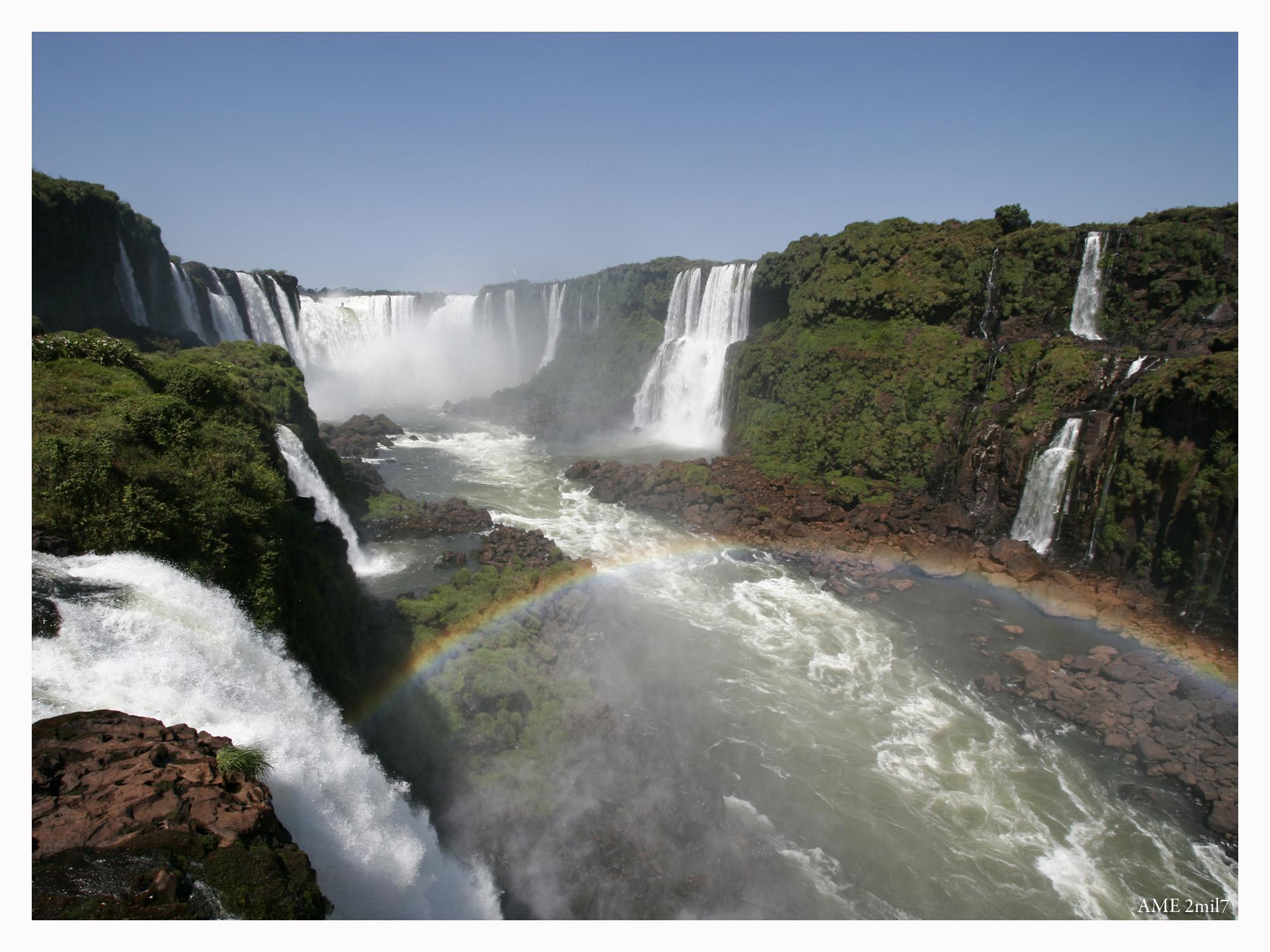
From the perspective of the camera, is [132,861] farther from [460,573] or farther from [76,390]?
[460,573]

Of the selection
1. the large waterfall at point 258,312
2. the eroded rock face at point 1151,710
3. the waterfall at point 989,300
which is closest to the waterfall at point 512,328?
the large waterfall at point 258,312

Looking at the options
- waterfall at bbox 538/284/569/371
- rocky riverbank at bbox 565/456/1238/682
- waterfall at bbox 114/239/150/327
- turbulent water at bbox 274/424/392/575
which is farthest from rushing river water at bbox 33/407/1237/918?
waterfall at bbox 538/284/569/371

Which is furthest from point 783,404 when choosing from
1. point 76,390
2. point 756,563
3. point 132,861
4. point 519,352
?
point 519,352

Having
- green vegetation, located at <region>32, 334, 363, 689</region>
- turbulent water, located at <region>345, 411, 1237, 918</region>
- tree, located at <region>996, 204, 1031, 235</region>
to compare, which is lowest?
turbulent water, located at <region>345, 411, 1237, 918</region>

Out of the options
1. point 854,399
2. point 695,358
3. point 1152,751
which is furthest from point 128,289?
point 1152,751

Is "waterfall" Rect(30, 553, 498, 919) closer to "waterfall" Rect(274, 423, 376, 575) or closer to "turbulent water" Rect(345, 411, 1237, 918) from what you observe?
"turbulent water" Rect(345, 411, 1237, 918)
